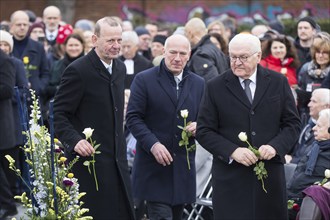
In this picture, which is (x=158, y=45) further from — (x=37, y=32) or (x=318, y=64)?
(x=318, y=64)

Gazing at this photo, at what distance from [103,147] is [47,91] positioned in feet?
16.7

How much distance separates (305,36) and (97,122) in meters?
5.90

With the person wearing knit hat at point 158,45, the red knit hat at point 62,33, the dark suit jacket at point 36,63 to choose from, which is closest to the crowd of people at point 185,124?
the dark suit jacket at point 36,63

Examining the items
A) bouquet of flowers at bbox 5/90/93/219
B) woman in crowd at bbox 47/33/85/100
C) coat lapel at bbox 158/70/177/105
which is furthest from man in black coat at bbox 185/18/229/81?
bouquet of flowers at bbox 5/90/93/219

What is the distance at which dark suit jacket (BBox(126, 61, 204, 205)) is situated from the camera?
8.98 meters

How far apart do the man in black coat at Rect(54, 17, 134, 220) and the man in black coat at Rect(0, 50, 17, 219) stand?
2.75m

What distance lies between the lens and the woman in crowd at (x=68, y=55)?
13.0 m

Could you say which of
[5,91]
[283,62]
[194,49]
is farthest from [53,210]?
[283,62]

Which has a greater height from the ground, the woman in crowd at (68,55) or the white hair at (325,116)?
the woman in crowd at (68,55)

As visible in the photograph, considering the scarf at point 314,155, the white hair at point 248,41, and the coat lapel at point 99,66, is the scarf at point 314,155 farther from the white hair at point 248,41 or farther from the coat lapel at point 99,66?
the coat lapel at point 99,66

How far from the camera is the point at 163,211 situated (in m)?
8.93

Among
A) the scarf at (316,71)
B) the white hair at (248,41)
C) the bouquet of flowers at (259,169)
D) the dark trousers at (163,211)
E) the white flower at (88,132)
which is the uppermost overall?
the white hair at (248,41)

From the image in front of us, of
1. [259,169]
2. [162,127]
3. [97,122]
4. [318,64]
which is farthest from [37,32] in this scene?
[259,169]

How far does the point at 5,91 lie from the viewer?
10.9 meters
